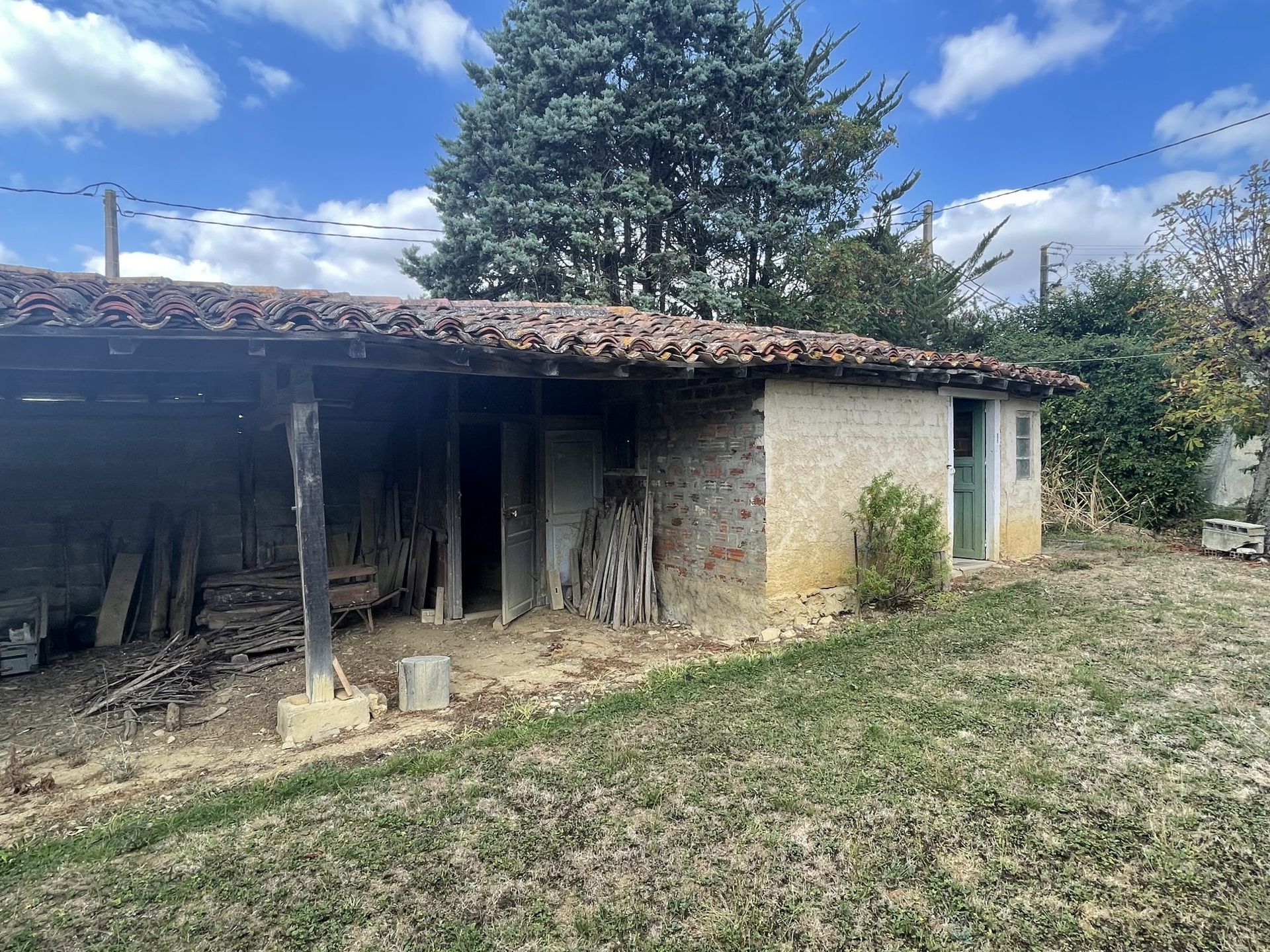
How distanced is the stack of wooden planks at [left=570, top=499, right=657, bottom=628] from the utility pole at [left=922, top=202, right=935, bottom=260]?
1362 centimetres

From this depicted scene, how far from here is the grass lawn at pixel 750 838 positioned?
A: 2318 millimetres

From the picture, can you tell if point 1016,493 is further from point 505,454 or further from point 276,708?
point 276,708

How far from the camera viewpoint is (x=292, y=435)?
13.8 ft

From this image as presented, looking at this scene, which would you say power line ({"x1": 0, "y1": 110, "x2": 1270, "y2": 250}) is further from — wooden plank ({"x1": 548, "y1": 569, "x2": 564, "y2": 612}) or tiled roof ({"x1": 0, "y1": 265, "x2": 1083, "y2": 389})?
wooden plank ({"x1": 548, "y1": 569, "x2": 564, "y2": 612})

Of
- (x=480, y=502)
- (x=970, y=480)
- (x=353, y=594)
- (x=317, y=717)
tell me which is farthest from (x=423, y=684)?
(x=970, y=480)

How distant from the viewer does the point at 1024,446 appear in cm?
893

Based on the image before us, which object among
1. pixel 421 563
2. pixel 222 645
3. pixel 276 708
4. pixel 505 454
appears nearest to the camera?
pixel 276 708

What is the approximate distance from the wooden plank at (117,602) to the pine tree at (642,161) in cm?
914

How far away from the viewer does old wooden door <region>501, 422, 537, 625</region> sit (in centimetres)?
668

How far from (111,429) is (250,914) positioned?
568 centimetres

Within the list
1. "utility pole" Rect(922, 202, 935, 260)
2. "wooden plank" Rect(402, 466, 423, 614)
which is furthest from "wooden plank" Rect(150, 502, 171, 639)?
"utility pole" Rect(922, 202, 935, 260)

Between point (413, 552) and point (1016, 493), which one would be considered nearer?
point (413, 552)

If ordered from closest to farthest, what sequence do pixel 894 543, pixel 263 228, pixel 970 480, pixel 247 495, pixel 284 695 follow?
pixel 284 695 < pixel 894 543 < pixel 247 495 < pixel 970 480 < pixel 263 228

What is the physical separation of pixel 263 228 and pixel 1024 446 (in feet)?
51.7
